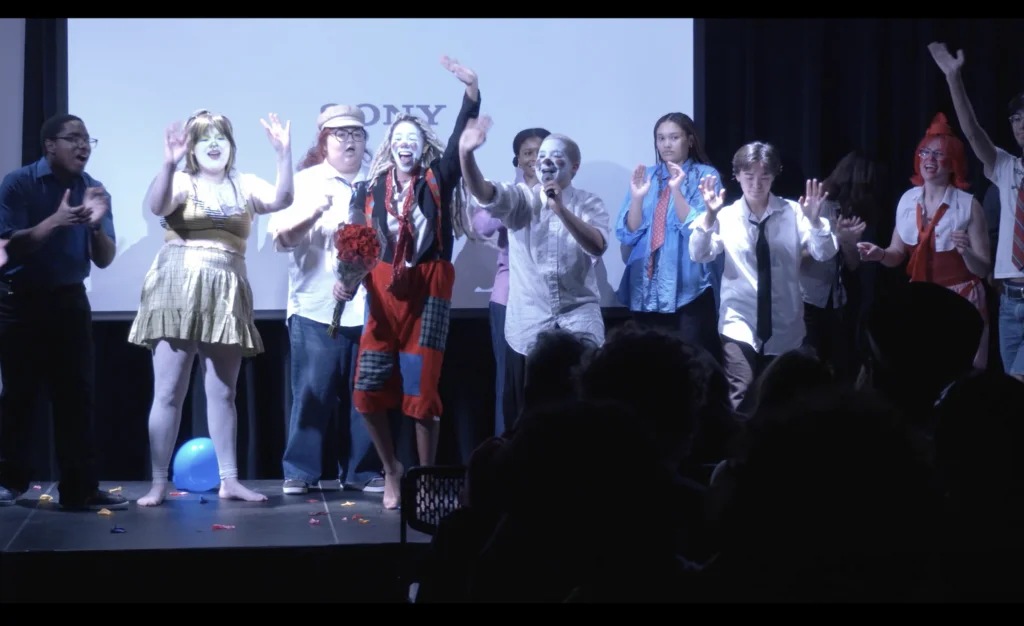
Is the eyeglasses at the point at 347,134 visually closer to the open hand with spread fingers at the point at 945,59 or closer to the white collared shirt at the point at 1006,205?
the open hand with spread fingers at the point at 945,59

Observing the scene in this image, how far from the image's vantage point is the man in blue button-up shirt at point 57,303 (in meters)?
4.11

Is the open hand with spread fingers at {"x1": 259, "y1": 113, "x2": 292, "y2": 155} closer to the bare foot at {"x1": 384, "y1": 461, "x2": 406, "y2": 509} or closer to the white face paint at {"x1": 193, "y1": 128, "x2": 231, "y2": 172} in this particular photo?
the white face paint at {"x1": 193, "y1": 128, "x2": 231, "y2": 172}

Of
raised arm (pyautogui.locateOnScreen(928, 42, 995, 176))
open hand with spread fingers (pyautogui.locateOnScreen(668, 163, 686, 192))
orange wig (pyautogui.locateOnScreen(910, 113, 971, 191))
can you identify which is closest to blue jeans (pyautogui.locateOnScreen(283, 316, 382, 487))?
open hand with spread fingers (pyautogui.locateOnScreen(668, 163, 686, 192))

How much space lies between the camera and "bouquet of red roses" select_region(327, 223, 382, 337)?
4055 mm

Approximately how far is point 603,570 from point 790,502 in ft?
0.75

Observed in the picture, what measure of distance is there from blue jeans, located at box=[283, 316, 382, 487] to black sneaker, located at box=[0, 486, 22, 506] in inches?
39.8

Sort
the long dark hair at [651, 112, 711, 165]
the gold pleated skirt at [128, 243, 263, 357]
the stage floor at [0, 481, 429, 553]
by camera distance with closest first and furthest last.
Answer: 1. the stage floor at [0, 481, 429, 553]
2. the gold pleated skirt at [128, 243, 263, 357]
3. the long dark hair at [651, 112, 711, 165]

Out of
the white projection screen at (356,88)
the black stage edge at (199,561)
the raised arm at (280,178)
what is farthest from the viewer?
the white projection screen at (356,88)

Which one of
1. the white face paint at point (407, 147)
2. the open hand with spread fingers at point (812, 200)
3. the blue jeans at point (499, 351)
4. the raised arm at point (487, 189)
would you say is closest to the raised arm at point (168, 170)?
the white face paint at point (407, 147)

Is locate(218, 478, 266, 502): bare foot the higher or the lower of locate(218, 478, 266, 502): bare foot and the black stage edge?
the higher

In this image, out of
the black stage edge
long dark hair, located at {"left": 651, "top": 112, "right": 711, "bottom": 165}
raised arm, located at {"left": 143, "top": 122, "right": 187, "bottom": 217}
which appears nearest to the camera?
the black stage edge

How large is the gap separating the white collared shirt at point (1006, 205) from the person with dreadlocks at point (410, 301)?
2.17 meters

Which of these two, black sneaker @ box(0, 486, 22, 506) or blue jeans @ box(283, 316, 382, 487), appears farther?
blue jeans @ box(283, 316, 382, 487)

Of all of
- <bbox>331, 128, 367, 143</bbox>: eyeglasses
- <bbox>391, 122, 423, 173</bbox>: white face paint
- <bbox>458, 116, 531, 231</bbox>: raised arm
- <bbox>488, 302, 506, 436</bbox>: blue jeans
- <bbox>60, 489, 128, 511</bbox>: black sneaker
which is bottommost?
<bbox>60, 489, 128, 511</bbox>: black sneaker
